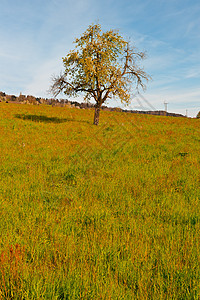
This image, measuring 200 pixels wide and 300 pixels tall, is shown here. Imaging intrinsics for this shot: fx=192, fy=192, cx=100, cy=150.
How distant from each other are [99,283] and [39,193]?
2754mm

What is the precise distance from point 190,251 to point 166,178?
3256 mm

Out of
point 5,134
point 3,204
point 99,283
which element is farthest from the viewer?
point 5,134

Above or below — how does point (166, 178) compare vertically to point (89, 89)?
below

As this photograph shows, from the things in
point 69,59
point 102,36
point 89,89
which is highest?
point 102,36

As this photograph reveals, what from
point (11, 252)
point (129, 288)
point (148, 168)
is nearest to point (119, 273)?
point (129, 288)

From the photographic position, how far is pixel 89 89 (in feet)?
64.0

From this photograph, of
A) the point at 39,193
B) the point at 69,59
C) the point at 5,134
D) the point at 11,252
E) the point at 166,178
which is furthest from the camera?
the point at 69,59

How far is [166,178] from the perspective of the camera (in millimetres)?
5848

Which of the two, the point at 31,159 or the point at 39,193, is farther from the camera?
the point at 31,159

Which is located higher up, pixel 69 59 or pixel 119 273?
pixel 69 59

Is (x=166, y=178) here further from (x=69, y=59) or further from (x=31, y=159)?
(x=69, y=59)

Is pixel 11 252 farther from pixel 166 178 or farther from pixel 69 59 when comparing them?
pixel 69 59

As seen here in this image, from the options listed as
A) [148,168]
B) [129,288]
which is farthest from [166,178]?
[129,288]

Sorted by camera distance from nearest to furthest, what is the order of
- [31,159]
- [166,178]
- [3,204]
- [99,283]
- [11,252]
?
→ [99,283]
[11,252]
[3,204]
[166,178]
[31,159]
